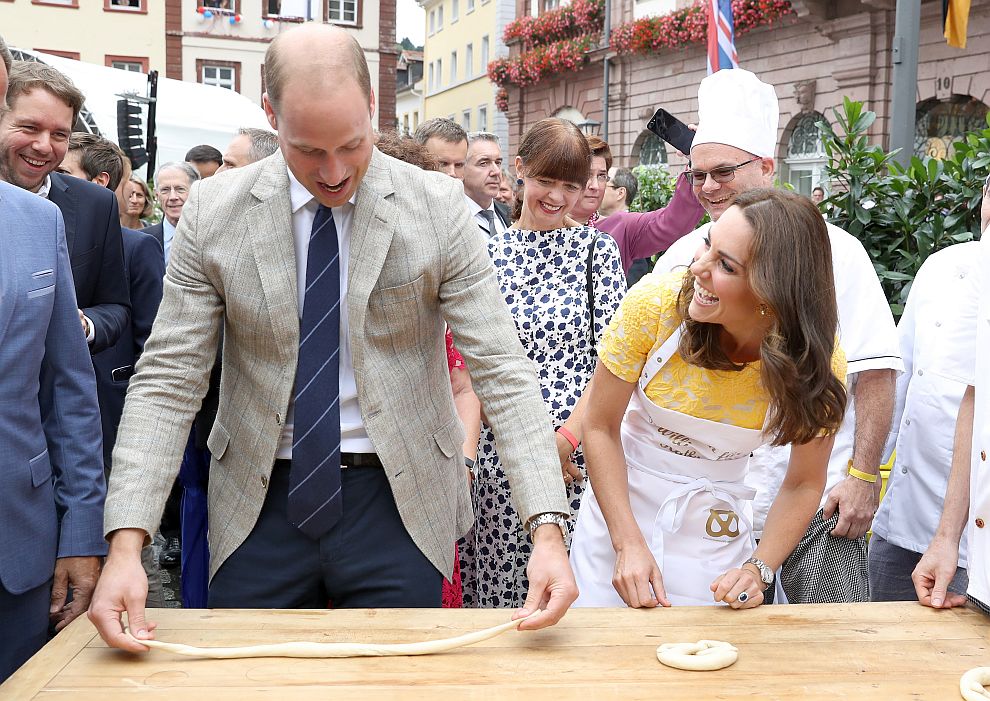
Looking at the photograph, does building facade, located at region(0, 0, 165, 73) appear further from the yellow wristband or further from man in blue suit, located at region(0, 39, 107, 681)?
the yellow wristband

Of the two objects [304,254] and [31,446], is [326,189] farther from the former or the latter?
[31,446]

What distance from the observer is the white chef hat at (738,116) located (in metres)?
3.58

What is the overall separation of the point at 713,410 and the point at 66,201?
2.37 meters

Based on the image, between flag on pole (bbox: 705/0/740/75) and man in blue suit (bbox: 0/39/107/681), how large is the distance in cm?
537

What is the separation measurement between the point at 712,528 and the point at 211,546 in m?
1.21

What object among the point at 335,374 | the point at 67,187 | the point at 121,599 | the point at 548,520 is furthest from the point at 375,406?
the point at 67,187

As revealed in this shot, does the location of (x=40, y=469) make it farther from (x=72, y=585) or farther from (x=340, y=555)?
(x=340, y=555)

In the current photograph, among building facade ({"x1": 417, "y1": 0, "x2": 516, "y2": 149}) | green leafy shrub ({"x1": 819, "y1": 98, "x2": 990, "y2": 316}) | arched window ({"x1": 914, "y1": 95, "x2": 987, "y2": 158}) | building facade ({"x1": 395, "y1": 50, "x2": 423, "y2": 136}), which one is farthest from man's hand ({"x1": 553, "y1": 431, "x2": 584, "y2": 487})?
building facade ({"x1": 395, "y1": 50, "x2": 423, "y2": 136})

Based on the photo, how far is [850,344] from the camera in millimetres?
3168

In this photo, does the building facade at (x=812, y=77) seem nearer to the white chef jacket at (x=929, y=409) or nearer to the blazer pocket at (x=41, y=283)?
the white chef jacket at (x=929, y=409)

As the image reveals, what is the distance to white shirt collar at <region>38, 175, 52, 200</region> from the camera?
371 cm

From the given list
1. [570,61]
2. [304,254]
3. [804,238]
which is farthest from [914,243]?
[570,61]

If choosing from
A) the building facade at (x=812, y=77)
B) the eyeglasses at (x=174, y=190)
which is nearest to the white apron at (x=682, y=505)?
the eyeglasses at (x=174, y=190)

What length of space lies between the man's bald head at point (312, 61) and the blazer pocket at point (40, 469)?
0.91 metres
